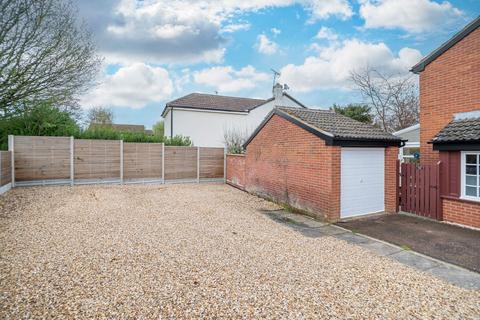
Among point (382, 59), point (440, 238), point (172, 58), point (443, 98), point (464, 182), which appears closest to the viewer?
point (440, 238)

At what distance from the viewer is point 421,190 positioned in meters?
8.67

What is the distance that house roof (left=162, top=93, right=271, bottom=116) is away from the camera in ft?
71.1

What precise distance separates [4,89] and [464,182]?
15.9 m

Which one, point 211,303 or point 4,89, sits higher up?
point 4,89

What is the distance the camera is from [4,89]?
1011cm

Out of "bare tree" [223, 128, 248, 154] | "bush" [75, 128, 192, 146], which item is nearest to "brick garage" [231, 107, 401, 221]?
"bush" [75, 128, 192, 146]

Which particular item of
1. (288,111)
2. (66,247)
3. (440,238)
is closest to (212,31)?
(288,111)

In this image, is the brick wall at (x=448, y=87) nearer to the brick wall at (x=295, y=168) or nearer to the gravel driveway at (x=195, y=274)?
the brick wall at (x=295, y=168)

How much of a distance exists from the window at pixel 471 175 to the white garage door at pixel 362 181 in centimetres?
219

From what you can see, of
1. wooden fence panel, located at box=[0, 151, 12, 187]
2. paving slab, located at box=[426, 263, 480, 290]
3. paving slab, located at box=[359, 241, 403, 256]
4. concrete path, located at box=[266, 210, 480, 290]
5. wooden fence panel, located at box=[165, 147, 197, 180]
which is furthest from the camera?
wooden fence panel, located at box=[165, 147, 197, 180]

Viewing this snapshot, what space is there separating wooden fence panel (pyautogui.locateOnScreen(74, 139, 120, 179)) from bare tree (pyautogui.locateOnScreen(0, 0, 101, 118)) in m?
2.29

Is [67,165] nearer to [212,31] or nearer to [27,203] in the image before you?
[27,203]

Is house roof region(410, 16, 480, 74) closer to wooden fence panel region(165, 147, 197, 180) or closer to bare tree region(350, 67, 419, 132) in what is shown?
wooden fence panel region(165, 147, 197, 180)

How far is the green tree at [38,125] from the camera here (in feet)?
42.0
